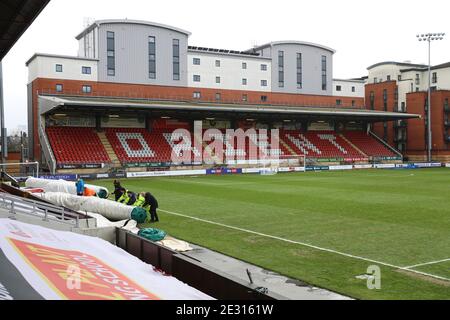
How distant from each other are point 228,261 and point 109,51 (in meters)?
47.2

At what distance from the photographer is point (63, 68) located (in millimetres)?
51031

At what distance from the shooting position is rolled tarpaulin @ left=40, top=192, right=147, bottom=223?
1684 centimetres

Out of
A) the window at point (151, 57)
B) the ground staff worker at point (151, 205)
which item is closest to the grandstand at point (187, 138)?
the window at point (151, 57)

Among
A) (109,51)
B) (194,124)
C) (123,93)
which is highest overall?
(109,51)

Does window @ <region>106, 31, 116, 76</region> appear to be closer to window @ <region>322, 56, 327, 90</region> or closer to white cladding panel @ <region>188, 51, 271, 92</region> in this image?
white cladding panel @ <region>188, 51, 271, 92</region>

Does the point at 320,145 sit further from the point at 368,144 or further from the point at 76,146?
the point at 76,146

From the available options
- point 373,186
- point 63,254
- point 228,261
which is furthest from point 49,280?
point 373,186

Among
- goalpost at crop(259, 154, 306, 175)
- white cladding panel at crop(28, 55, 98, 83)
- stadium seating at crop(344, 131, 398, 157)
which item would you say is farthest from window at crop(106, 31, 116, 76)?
stadium seating at crop(344, 131, 398, 157)

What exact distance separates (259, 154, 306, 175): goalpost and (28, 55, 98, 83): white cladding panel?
22569mm

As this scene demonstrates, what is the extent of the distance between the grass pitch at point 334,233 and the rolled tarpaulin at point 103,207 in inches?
49.2
